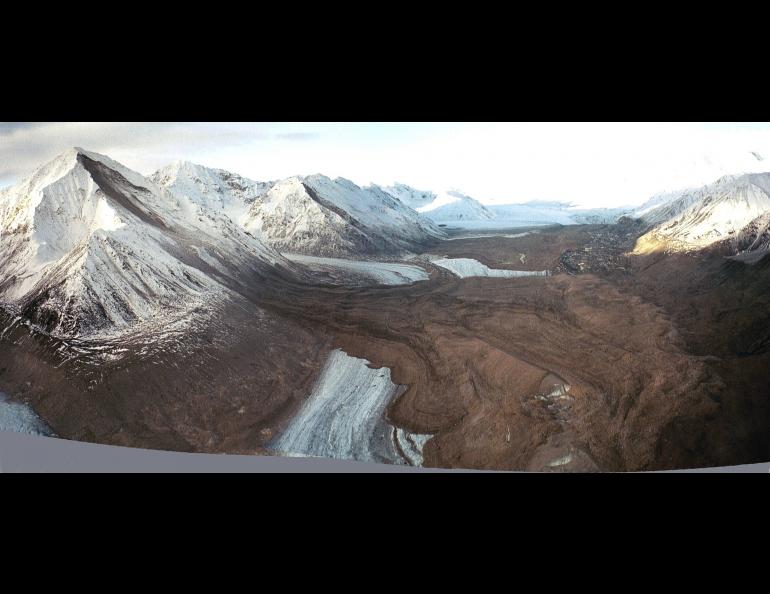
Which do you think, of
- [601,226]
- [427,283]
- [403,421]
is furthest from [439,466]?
[601,226]

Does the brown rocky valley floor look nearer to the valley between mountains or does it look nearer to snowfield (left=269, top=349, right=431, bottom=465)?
the valley between mountains

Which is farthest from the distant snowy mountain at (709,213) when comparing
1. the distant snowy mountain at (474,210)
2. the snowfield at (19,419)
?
the snowfield at (19,419)

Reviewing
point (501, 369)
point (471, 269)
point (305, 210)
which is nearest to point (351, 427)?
point (501, 369)

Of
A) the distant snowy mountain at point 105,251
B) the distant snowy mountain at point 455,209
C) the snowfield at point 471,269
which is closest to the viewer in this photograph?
the distant snowy mountain at point 105,251

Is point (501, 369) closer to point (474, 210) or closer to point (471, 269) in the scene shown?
point (471, 269)

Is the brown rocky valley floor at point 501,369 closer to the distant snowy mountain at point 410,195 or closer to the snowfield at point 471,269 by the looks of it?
the snowfield at point 471,269

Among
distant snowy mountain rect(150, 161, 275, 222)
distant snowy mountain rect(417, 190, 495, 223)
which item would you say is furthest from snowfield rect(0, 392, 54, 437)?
distant snowy mountain rect(417, 190, 495, 223)

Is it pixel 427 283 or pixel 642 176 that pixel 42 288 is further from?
pixel 642 176
